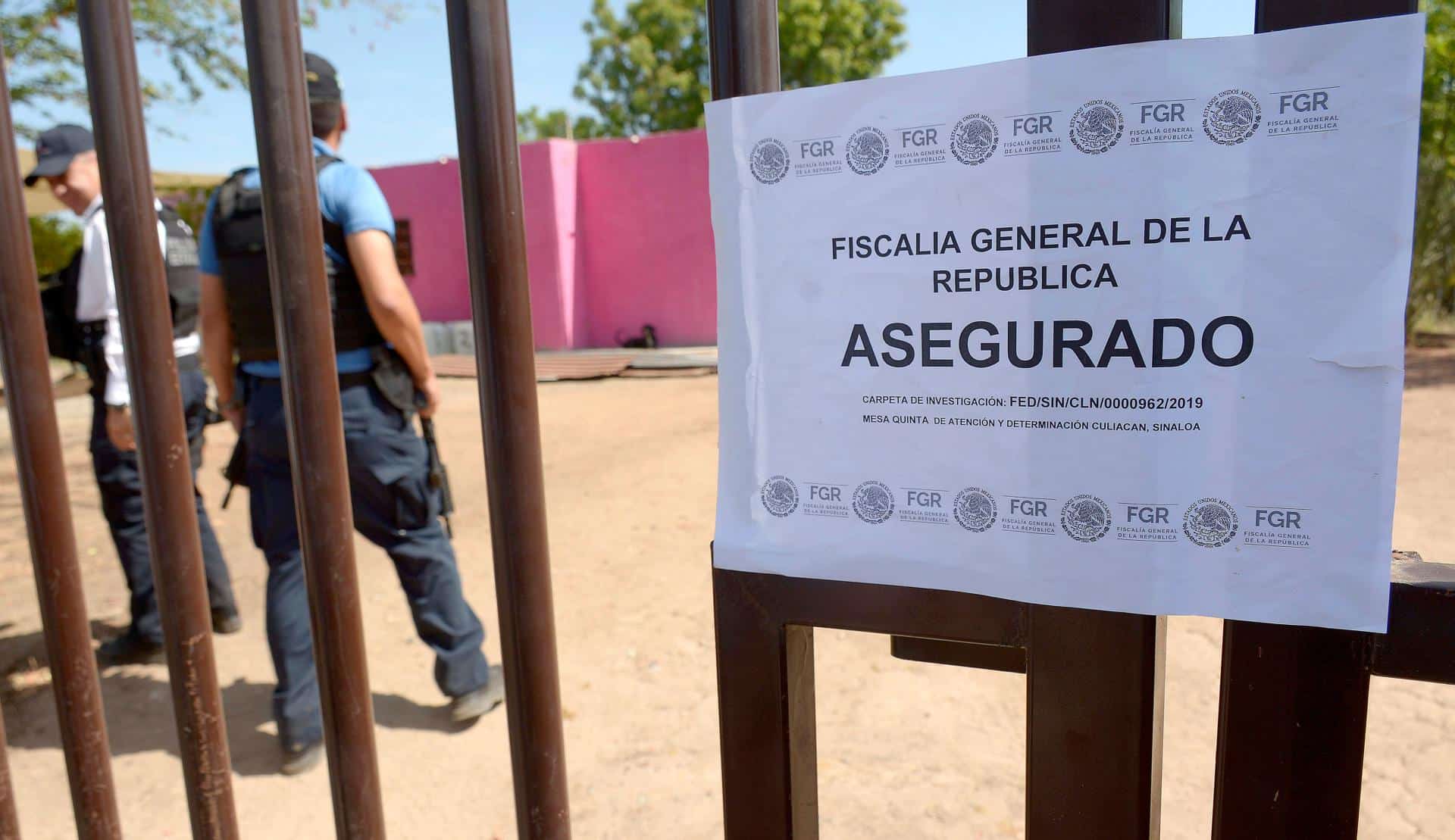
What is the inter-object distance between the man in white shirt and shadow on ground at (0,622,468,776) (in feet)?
0.62

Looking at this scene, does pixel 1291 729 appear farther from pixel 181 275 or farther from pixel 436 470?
pixel 181 275

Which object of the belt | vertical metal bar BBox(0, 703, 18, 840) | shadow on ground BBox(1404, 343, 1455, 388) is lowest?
shadow on ground BBox(1404, 343, 1455, 388)

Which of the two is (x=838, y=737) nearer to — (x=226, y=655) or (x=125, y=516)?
(x=226, y=655)

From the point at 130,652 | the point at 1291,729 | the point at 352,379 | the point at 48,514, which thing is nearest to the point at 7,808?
the point at 48,514

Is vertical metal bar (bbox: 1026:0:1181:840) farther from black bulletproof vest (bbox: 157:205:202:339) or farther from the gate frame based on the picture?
black bulletproof vest (bbox: 157:205:202:339)

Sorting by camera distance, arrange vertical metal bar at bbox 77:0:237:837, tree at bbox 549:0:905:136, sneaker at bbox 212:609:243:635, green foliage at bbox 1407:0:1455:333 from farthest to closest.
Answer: tree at bbox 549:0:905:136 → green foliage at bbox 1407:0:1455:333 → sneaker at bbox 212:609:243:635 → vertical metal bar at bbox 77:0:237:837

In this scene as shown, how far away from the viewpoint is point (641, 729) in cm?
265

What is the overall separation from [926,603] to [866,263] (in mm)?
287

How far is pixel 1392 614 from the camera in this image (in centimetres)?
72

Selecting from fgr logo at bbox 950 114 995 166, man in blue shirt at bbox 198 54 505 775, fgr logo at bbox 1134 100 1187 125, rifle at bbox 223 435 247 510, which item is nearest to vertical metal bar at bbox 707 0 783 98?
fgr logo at bbox 950 114 995 166

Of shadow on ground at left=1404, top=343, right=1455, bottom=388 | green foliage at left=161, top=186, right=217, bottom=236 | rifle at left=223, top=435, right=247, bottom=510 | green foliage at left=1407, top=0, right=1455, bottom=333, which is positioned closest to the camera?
rifle at left=223, top=435, right=247, bottom=510

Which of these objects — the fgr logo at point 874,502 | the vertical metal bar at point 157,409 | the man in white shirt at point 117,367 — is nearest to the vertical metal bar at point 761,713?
the fgr logo at point 874,502

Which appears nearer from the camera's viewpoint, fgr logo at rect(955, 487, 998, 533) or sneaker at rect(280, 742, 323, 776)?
fgr logo at rect(955, 487, 998, 533)

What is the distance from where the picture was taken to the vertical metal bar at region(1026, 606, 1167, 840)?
798 mm
